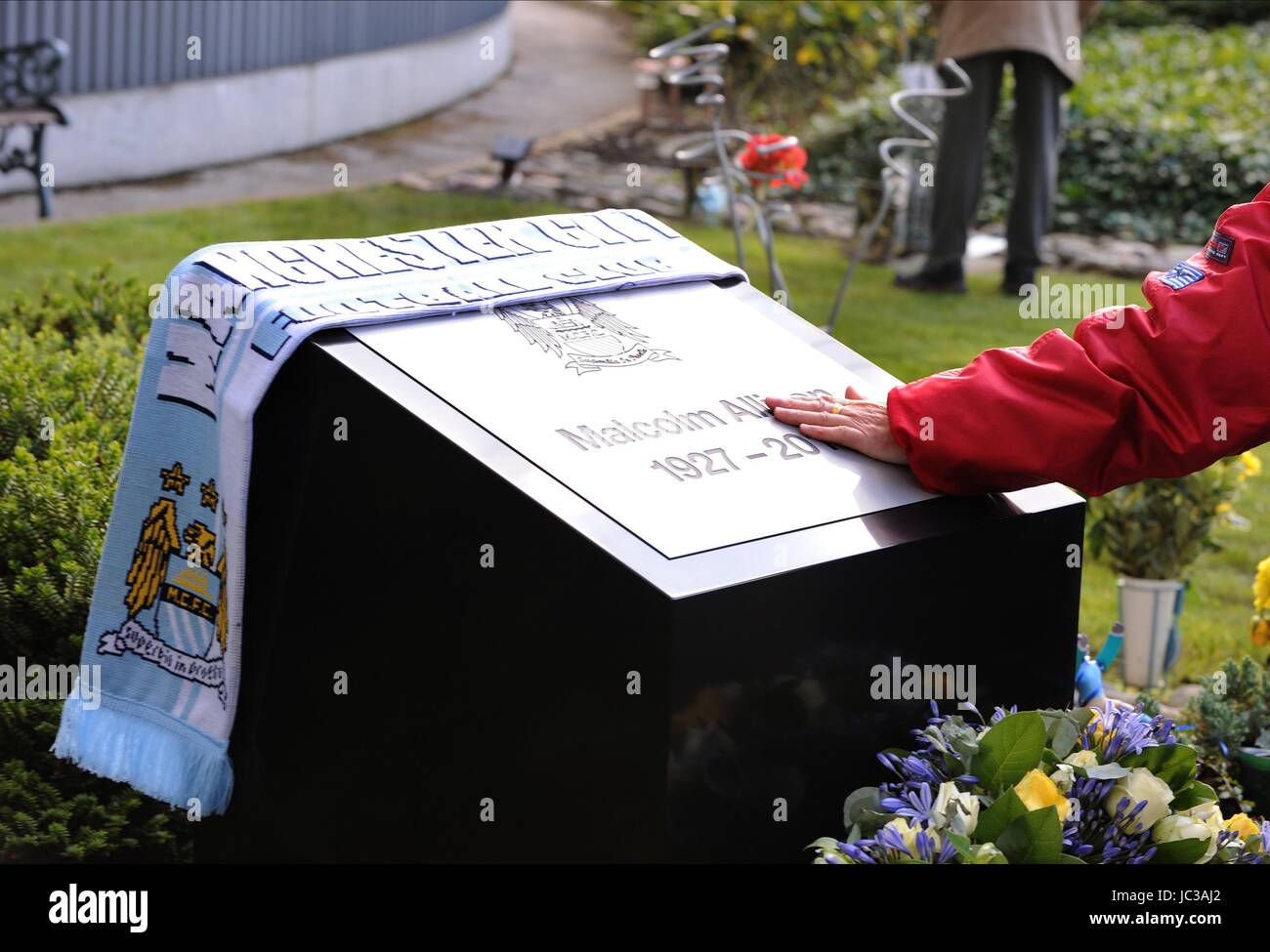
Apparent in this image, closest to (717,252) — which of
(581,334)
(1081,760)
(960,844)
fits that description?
(581,334)

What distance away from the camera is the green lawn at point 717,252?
A: 6496mm

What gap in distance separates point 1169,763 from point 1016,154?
6.21m

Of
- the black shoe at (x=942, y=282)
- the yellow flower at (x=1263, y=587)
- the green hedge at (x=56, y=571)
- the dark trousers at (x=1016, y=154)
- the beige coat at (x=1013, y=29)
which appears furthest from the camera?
the black shoe at (x=942, y=282)

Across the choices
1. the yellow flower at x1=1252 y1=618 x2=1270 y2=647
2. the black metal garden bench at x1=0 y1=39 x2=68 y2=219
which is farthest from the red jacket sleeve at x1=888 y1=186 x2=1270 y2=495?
the black metal garden bench at x1=0 y1=39 x2=68 y2=219

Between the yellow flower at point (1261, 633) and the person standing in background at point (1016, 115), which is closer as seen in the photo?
the yellow flower at point (1261, 633)

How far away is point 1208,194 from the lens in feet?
33.0

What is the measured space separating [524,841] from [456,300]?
0.95 m

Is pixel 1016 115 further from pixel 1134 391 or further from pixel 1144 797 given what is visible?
pixel 1144 797

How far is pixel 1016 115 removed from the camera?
26.8 feet

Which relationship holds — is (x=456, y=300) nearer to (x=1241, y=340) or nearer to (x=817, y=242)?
(x=1241, y=340)

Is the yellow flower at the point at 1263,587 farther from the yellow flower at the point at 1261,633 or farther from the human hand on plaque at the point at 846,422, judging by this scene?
the human hand on plaque at the point at 846,422

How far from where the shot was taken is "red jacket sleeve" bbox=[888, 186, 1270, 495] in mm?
2389

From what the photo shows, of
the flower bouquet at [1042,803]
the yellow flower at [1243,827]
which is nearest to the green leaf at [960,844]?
the flower bouquet at [1042,803]

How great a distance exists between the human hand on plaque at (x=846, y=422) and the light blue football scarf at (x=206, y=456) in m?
0.51
